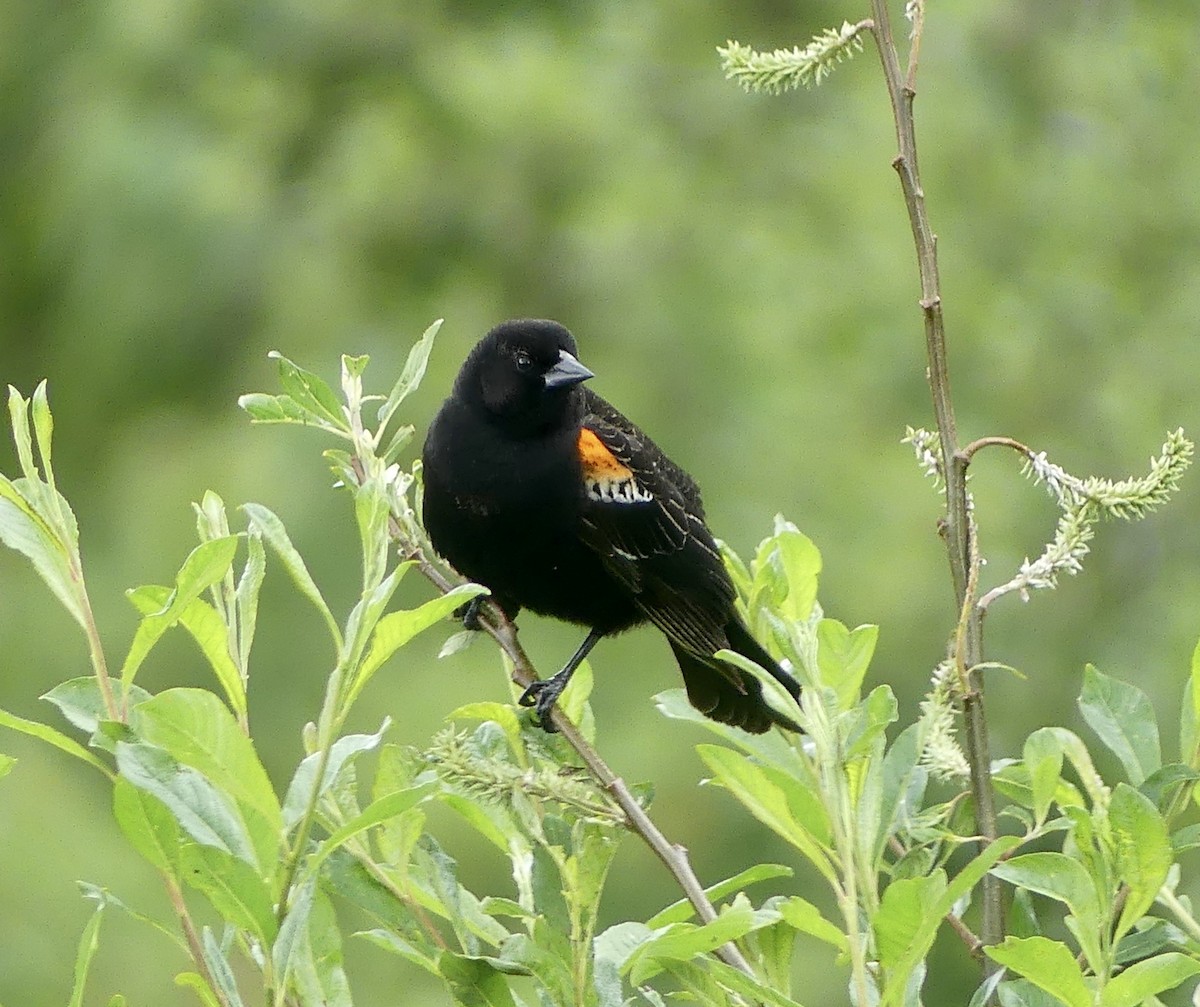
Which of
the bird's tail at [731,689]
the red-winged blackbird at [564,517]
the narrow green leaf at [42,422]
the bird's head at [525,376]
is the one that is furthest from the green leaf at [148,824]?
the bird's head at [525,376]

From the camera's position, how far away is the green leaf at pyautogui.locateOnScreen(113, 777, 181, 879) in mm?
1002

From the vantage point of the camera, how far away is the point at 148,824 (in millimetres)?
1019

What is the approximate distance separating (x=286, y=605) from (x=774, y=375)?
82.7 inches

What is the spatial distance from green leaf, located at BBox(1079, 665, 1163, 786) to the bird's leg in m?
0.44

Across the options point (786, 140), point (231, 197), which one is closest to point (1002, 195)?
point (786, 140)

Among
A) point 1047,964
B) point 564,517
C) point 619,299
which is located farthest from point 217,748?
point 619,299

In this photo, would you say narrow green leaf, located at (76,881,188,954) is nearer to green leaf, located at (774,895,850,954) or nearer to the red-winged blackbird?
green leaf, located at (774,895,850,954)

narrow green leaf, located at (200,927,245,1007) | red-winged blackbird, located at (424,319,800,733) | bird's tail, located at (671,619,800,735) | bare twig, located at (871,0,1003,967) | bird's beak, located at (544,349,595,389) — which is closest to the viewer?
narrow green leaf, located at (200,927,245,1007)

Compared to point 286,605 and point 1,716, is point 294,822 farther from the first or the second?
point 286,605

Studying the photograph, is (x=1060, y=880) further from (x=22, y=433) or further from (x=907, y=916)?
(x=22, y=433)

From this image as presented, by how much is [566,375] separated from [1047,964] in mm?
2114

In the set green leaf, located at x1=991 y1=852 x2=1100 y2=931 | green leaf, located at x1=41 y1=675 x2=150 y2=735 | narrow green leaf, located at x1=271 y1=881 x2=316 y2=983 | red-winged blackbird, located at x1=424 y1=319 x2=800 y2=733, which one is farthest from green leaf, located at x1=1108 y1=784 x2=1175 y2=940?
red-winged blackbird, located at x1=424 y1=319 x2=800 y2=733

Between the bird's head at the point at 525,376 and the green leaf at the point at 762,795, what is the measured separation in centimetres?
184

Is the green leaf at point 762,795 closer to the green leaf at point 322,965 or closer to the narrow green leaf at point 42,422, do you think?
the green leaf at point 322,965
